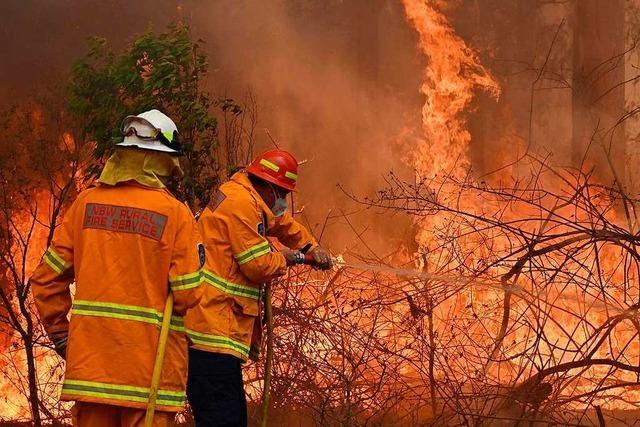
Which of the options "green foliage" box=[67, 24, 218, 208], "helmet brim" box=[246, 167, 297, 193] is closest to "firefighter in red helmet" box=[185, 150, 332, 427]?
"helmet brim" box=[246, 167, 297, 193]

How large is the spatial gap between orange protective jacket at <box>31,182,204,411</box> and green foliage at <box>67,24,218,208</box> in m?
3.49

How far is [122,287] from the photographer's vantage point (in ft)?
14.1

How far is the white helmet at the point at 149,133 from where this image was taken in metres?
4.48

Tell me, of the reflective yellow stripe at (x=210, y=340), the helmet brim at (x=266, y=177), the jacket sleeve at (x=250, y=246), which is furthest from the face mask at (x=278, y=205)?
the reflective yellow stripe at (x=210, y=340)

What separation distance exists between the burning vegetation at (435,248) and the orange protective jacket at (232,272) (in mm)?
1051

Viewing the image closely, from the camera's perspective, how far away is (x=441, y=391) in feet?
20.7

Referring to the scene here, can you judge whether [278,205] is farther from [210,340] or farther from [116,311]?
[116,311]

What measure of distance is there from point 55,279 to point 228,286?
1.23 metres

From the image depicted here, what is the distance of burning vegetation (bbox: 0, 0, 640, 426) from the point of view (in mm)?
6086

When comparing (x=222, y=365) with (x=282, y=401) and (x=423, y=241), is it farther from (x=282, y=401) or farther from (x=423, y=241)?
(x=423, y=241)

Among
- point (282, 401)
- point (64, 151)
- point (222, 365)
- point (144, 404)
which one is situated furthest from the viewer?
point (64, 151)

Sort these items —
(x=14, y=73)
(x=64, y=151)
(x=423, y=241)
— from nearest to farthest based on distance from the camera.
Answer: (x=64, y=151) → (x=14, y=73) → (x=423, y=241)

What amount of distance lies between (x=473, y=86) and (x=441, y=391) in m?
8.85

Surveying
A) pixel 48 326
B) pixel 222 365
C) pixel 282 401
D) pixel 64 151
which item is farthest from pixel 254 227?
pixel 64 151
